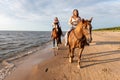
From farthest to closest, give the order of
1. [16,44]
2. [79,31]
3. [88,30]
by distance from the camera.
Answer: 1. [16,44]
2. [79,31]
3. [88,30]

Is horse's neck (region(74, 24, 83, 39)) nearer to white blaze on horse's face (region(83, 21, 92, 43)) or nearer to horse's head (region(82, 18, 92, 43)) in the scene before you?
horse's head (region(82, 18, 92, 43))

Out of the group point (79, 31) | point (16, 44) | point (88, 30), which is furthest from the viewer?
point (16, 44)

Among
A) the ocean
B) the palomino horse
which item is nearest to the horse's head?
the palomino horse

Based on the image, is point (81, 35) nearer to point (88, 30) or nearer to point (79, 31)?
point (79, 31)

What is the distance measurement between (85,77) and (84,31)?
6.55ft

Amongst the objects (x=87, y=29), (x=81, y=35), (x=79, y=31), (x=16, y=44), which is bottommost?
(x=16, y=44)

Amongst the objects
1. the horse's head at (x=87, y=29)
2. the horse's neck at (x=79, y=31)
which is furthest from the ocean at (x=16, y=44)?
the horse's head at (x=87, y=29)

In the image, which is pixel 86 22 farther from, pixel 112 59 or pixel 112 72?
pixel 112 59

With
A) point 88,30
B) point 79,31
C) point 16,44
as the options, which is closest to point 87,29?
point 88,30

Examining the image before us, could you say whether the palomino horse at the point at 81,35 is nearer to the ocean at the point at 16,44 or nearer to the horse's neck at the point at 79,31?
the horse's neck at the point at 79,31

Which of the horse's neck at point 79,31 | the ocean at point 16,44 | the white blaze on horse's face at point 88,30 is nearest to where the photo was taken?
the white blaze on horse's face at point 88,30

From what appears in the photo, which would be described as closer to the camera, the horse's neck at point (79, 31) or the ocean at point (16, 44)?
the horse's neck at point (79, 31)

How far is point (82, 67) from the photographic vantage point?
8750 mm

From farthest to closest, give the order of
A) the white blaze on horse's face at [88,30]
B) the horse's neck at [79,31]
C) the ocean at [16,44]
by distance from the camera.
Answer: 1. the ocean at [16,44]
2. the horse's neck at [79,31]
3. the white blaze on horse's face at [88,30]
